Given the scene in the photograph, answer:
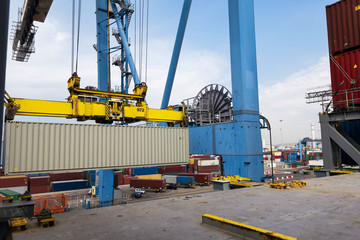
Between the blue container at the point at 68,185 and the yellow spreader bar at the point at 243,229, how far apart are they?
1426 inches

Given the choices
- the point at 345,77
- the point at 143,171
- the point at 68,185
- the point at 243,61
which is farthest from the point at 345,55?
the point at 68,185

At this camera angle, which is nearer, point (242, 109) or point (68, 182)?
point (242, 109)

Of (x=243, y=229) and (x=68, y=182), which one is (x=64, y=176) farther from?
(x=243, y=229)

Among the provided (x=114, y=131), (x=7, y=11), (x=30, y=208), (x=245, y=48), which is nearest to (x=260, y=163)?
(x=245, y=48)

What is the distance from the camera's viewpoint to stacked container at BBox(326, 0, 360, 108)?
19297 millimetres

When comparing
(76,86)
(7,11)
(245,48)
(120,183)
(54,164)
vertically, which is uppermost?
(245,48)

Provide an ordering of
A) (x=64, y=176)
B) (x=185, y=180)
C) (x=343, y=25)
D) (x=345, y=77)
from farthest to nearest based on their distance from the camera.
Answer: (x=64, y=176) → (x=185, y=180) → (x=343, y=25) → (x=345, y=77)

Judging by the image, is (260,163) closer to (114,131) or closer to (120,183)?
(114,131)

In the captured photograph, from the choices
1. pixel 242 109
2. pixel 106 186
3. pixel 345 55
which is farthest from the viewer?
pixel 106 186

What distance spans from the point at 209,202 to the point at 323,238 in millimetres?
4516

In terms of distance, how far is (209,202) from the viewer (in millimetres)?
9297

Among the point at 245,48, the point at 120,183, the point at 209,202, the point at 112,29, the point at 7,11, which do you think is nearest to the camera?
the point at 7,11

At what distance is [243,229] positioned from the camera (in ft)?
19.0

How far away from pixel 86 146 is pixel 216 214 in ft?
25.3
